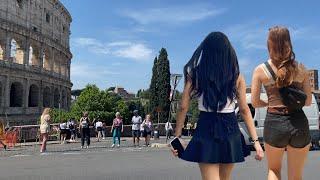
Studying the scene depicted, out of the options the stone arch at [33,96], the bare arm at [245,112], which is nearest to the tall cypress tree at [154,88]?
the stone arch at [33,96]

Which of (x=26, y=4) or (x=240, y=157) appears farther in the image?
(x=26, y=4)

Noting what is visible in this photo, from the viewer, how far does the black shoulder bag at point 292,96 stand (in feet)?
16.5

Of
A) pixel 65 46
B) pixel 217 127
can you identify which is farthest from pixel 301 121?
pixel 65 46

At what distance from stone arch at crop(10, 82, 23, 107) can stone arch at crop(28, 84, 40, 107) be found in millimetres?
2718

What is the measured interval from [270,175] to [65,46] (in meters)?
68.8

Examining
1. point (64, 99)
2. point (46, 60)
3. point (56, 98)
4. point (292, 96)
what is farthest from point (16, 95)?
point (292, 96)

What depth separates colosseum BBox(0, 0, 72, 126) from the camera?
53.0m

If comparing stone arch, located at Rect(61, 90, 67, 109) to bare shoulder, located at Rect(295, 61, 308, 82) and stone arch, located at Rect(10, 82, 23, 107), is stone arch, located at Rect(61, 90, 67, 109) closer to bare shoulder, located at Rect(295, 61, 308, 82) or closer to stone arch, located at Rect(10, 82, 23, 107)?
stone arch, located at Rect(10, 82, 23, 107)

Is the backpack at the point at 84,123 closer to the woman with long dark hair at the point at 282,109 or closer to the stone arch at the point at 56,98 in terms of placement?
the woman with long dark hair at the point at 282,109

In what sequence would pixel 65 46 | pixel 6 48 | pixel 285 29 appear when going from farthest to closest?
1. pixel 65 46
2. pixel 6 48
3. pixel 285 29

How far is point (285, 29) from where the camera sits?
4965mm

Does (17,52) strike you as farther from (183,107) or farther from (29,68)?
(183,107)

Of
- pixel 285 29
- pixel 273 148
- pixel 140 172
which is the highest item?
pixel 285 29

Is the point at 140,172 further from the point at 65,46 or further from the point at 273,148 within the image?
the point at 65,46
